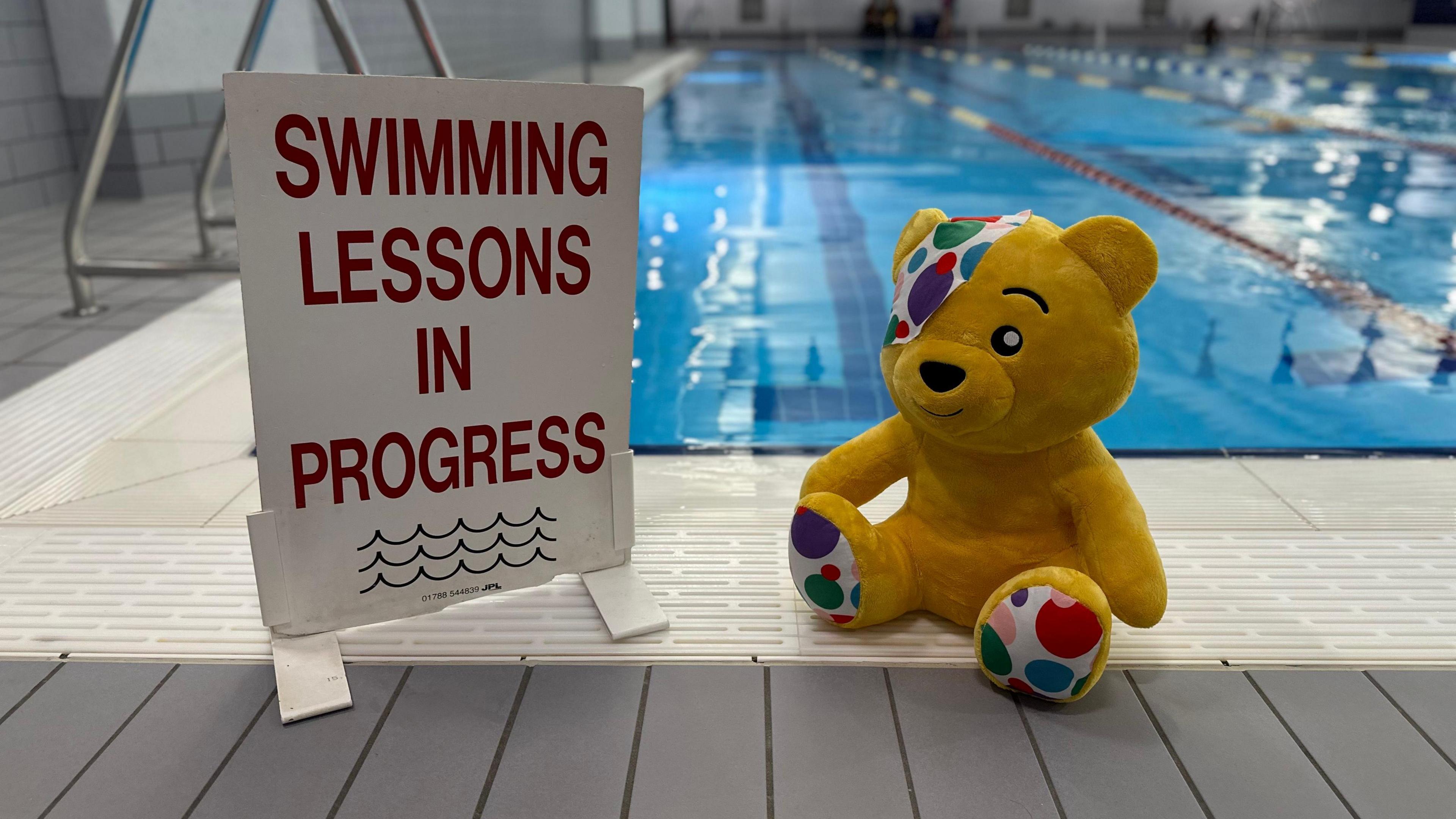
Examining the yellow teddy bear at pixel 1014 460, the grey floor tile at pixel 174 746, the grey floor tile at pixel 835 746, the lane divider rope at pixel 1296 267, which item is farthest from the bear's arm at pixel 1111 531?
the lane divider rope at pixel 1296 267

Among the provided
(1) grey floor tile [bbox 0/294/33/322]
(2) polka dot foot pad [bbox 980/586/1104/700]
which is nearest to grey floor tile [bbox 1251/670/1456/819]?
(2) polka dot foot pad [bbox 980/586/1104/700]

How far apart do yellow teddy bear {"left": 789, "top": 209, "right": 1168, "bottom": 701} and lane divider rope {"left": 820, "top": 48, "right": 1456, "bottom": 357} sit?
269 cm

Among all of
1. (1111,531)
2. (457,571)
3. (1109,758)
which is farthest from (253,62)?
(1109,758)

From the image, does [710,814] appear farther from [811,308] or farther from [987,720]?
[811,308]

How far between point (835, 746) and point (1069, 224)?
476cm

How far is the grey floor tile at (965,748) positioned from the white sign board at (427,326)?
61cm

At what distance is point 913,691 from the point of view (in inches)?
55.0

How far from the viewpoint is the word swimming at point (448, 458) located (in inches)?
55.1

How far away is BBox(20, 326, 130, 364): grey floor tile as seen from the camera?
110 inches

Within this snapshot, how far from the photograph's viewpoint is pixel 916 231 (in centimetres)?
145

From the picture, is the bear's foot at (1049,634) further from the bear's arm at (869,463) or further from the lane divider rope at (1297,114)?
the lane divider rope at (1297,114)

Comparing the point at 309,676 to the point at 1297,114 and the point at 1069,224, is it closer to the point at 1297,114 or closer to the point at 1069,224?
the point at 1069,224

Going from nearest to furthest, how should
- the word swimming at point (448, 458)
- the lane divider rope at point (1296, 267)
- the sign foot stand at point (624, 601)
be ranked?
1. the word swimming at point (448, 458)
2. the sign foot stand at point (624, 601)
3. the lane divider rope at point (1296, 267)

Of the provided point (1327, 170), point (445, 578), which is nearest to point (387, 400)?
point (445, 578)
